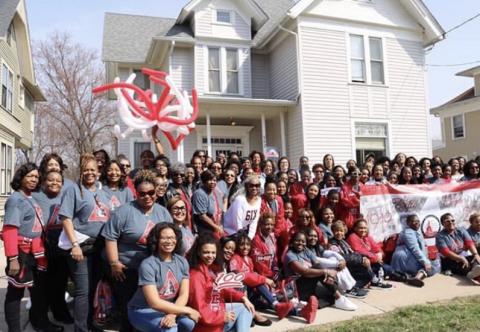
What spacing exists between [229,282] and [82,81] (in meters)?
33.3

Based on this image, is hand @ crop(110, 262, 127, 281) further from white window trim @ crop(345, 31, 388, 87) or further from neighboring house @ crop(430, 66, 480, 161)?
neighboring house @ crop(430, 66, 480, 161)

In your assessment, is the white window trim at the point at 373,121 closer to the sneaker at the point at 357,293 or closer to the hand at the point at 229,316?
the sneaker at the point at 357,293

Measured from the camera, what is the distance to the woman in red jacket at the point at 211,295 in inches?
151

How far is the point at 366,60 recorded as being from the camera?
1445 cm

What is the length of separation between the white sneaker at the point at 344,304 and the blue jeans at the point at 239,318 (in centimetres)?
152

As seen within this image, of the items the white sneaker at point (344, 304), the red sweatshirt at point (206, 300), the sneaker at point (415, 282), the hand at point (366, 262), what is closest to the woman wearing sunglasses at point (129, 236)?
the red sweatshirt at point (206, 300)

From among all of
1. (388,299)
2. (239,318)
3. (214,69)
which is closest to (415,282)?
(388,299)

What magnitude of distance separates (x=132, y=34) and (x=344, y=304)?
52.5 ft

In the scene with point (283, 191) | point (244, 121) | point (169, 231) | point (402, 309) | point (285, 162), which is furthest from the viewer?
point (244, 121)

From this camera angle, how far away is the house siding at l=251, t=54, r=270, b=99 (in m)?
15.8

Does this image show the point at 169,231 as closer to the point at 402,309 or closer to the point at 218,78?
the point at 402,309

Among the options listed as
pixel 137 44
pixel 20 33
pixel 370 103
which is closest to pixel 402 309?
pixel 370 103

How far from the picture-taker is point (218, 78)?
48.9 feet

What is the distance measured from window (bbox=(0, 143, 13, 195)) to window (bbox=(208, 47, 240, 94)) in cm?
891
